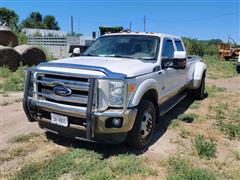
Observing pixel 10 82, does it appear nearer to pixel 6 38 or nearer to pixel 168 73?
pixel 168 73

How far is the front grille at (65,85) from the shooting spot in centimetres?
416

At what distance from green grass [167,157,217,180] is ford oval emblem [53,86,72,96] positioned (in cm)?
178

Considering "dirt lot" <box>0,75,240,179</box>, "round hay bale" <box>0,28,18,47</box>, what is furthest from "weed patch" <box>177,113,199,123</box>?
"round hay bale" <box>0,28,18,47</box>

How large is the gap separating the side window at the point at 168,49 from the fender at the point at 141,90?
3.56 feet

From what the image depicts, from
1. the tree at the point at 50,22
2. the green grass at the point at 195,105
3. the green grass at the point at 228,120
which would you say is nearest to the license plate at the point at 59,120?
the green grass at the point at 228,120

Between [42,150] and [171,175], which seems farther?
[42,150]

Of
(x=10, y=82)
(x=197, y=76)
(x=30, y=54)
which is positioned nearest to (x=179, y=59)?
(x=197, y=76)

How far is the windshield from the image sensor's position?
5570 mm

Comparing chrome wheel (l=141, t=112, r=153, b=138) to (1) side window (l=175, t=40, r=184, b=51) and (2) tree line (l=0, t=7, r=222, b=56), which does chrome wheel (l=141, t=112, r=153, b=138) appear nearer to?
(1) side window (l=175, t=40, r=184, b=51)

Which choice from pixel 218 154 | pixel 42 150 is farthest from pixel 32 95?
pixel 218 154

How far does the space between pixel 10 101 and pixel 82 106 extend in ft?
15.1

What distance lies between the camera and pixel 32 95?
15.6 ft

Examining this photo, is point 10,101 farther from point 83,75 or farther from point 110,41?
point 83,75

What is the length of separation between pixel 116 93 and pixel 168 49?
98.1 inches
